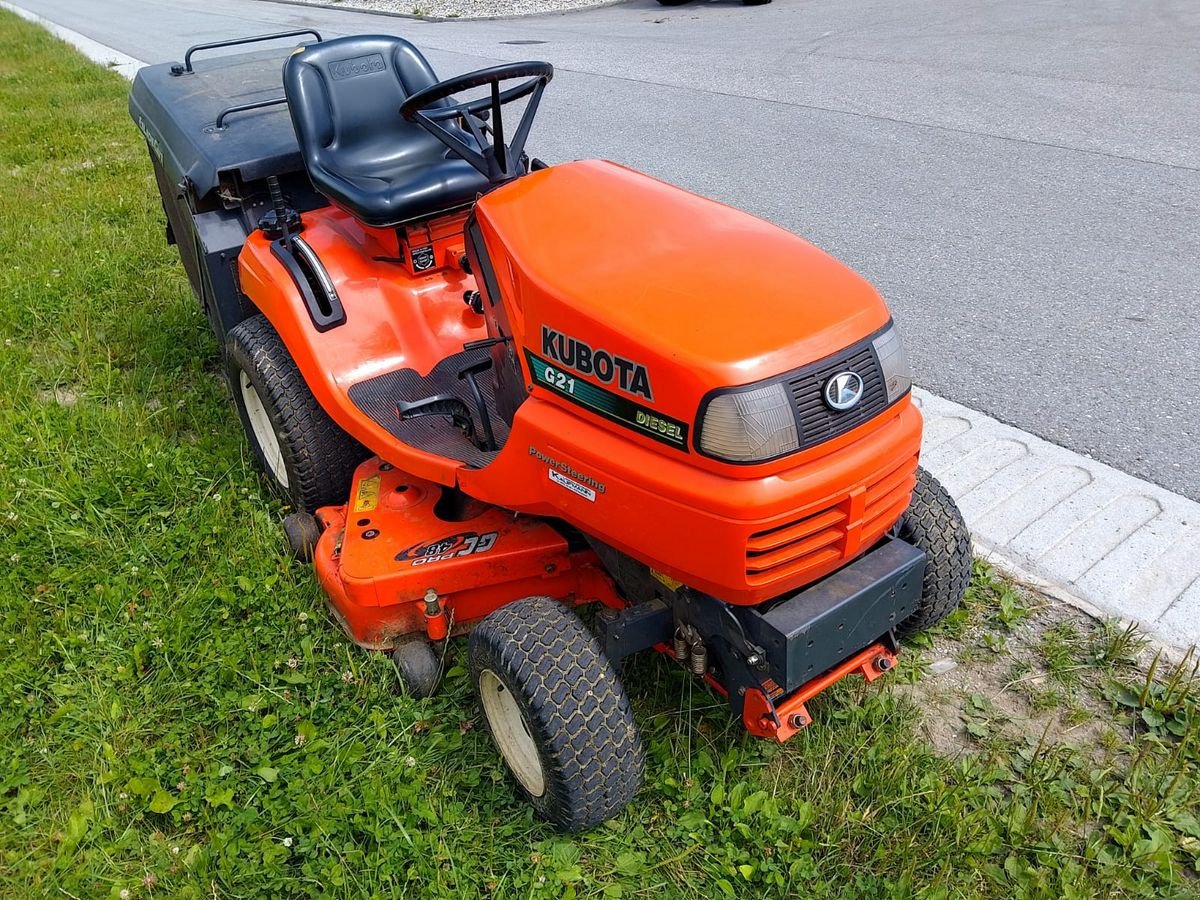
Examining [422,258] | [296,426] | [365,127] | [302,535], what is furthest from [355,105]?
[302,535]

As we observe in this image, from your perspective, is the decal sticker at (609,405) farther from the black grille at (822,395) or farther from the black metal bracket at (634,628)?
the black metal bracket at (634,628)

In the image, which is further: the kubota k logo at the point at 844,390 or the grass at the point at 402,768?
the grass at the point at 402,768

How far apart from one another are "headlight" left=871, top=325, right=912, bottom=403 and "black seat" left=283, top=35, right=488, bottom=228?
1.32m

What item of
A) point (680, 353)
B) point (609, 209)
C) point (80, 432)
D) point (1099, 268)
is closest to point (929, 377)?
point (1099, 268)

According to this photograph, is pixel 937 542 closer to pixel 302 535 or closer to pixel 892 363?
A: pixel 892 363

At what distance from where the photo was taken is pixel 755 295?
5.82 ft

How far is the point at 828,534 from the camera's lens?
177 cm

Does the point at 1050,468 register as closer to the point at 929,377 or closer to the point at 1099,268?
the point at 929,377

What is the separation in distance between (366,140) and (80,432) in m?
1.45

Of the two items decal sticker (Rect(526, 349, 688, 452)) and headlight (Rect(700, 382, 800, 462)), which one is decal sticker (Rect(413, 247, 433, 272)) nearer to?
decal sticker (Rect(526, 349, 688, 452))

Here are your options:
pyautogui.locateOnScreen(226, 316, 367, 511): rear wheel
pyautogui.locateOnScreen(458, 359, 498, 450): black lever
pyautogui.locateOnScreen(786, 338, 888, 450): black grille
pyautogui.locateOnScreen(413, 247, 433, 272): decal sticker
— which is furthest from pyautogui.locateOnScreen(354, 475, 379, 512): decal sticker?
pyautogui.locateOnScreen(786, 338, 888, 450): black grille

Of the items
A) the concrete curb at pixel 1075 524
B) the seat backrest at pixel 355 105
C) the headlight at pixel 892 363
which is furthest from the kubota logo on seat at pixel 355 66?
the concrete curb at pixel 1075 524

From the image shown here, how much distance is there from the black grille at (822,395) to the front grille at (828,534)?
12 cm

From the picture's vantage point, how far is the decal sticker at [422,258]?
2.78 m
